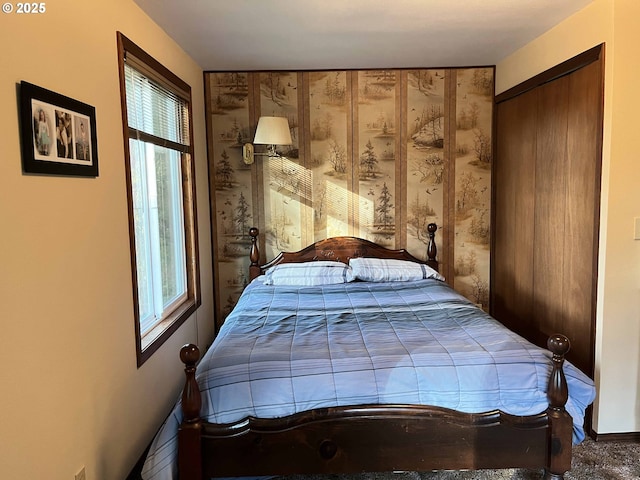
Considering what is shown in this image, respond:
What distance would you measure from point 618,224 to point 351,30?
74.0 inches

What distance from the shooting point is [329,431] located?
6.15 ft

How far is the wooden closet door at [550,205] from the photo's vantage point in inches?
102

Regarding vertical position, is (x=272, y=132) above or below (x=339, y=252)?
above

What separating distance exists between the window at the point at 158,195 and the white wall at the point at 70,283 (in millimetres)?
109

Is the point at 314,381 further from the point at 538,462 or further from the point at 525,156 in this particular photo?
the point at 525,156

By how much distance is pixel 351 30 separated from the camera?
2.92 metres

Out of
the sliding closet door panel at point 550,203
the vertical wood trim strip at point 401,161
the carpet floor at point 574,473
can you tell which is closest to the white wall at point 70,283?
the carpet floor at point 574,473

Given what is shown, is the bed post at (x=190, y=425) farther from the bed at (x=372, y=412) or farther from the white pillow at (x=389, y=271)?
the white pillow at (x=389, y=271)

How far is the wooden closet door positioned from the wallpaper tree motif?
0.82 ft

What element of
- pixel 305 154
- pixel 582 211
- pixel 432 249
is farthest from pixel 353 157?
pixel 582 211

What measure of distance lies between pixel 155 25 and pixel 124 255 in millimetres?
1380

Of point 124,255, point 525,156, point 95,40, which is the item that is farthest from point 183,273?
point 525,156

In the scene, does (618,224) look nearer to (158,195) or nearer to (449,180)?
(449,180)

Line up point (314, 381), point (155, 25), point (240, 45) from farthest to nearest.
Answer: point (240, 45) < point (155, 25) < point (314, 381)
